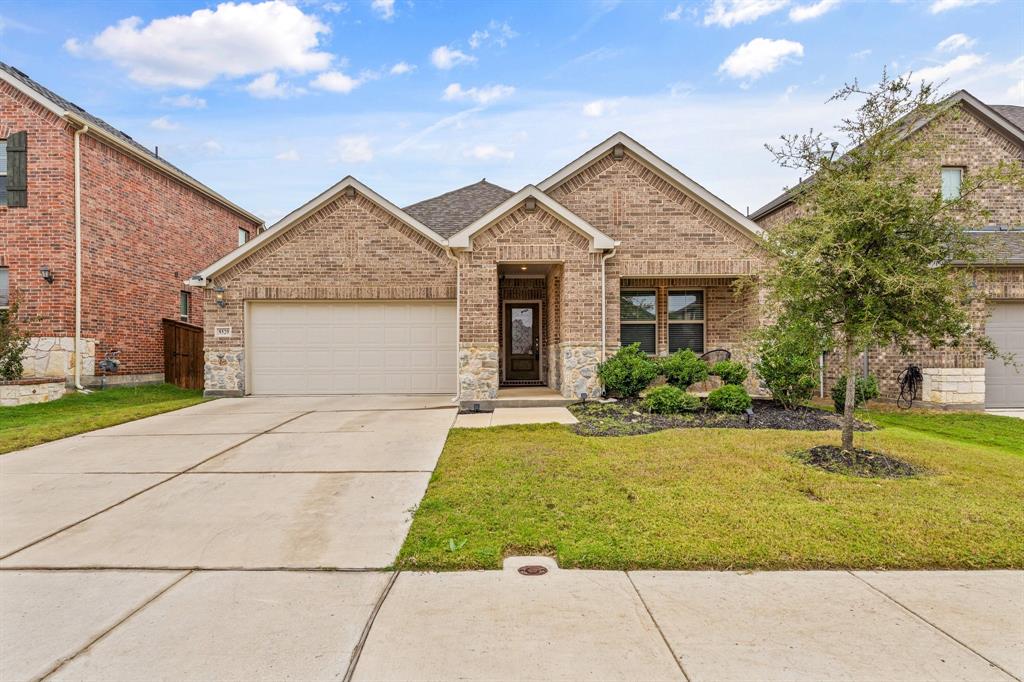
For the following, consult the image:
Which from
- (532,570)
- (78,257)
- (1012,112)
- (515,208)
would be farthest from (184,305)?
(1012,112)

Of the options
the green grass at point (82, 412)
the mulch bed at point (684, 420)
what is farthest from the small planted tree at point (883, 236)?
the green grass at point (82, 412)

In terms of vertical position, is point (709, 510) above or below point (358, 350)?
below

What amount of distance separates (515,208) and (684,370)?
15.5 ft

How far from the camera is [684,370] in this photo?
9.79 metres

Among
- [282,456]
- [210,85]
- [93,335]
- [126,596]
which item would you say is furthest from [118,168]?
[126,596]

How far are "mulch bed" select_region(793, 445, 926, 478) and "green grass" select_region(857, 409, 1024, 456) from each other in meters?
2.91

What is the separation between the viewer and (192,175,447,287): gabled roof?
38.9ft

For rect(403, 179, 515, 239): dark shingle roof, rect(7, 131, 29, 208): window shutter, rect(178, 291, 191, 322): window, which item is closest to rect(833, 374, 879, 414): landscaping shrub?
rect(403, 179, 515, 239): dark shingle roof

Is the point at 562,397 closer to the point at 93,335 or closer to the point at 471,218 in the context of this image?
the point at 471,218

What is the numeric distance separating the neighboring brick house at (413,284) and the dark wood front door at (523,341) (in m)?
0.52

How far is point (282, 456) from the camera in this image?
248 inches

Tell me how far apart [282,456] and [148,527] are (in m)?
2.22

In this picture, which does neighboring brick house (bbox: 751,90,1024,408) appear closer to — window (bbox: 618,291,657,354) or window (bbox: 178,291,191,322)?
window (bbox: 618,291,657,354)

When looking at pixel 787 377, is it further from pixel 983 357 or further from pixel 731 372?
pixel 983 357
